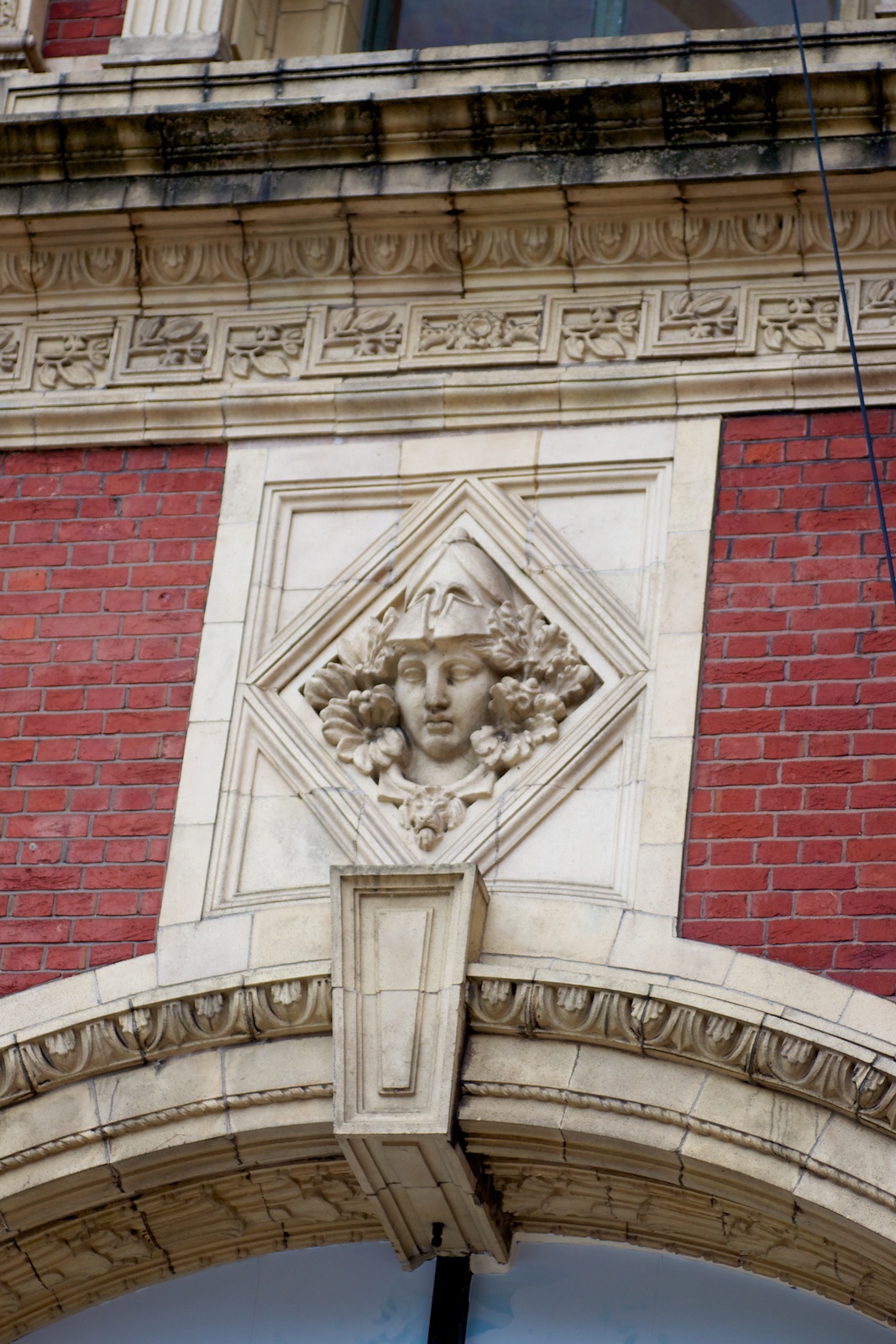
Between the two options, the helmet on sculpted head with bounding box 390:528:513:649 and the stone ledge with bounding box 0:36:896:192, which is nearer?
the helmet on sculpted head with bounding box 390:528:513:649

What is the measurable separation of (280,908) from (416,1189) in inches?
32.8

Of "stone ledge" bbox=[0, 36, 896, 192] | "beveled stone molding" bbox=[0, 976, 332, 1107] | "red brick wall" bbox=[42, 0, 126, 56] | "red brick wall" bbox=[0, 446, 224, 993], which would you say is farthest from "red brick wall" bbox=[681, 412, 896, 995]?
"red brick wall" bbox=[42, 0, 126, 56]

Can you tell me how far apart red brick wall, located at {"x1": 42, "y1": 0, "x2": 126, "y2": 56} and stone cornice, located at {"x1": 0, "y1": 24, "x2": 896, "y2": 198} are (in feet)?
1.51

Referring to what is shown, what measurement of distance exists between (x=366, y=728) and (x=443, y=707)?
0.78 feet

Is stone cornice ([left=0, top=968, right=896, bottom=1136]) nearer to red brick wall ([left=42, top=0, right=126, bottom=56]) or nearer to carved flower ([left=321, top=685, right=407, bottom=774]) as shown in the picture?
carved flower ([left=321, top=685, right=407, bottom=774])

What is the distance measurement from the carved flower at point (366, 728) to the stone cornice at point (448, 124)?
62.6 inches

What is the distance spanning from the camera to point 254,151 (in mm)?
8039

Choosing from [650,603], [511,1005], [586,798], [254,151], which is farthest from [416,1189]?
[254,151]

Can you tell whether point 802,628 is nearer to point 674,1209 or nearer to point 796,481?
point 796,481

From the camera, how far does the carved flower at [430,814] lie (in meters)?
7.18

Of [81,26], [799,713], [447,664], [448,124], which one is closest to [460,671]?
[447,664]

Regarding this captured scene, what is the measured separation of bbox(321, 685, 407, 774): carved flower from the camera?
24.1ft

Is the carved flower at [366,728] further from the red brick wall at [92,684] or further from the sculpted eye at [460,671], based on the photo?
the red brick wall at [92,684]

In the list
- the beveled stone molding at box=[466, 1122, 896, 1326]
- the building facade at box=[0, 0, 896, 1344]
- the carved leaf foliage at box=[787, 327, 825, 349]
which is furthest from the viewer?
the carved leaf foliage at box=[787, 327, 825, 349]
